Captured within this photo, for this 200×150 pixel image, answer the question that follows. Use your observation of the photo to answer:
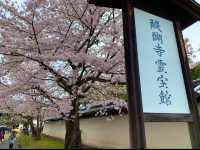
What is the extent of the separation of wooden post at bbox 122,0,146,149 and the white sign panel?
5.4 inches

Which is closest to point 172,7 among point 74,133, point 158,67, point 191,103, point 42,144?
point 158,67

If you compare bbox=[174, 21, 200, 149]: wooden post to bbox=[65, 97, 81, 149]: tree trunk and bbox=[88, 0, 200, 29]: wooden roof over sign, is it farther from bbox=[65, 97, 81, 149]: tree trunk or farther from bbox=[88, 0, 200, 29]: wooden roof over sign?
bbox=[65, 97, 81, 149]: tree trunk

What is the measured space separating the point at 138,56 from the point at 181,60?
103 centimetres

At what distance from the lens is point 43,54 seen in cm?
927

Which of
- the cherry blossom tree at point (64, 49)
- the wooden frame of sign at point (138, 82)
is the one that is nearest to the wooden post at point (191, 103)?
the wooden frame of sign at point (138, 82)

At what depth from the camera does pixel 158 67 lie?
14.8ft

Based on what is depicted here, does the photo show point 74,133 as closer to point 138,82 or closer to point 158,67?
point 158,67

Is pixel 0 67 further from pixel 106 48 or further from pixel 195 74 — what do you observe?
pixel 195 74

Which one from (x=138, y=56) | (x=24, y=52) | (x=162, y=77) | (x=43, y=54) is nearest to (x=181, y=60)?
(x=162, y=77)

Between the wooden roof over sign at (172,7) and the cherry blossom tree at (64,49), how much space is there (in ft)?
15.3

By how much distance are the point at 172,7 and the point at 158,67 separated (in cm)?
142

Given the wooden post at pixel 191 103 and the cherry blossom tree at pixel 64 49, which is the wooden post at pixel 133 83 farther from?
the cherry blossom tree at pixel 64 49

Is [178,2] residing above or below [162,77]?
above

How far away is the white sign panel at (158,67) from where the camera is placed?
424 centimetres
